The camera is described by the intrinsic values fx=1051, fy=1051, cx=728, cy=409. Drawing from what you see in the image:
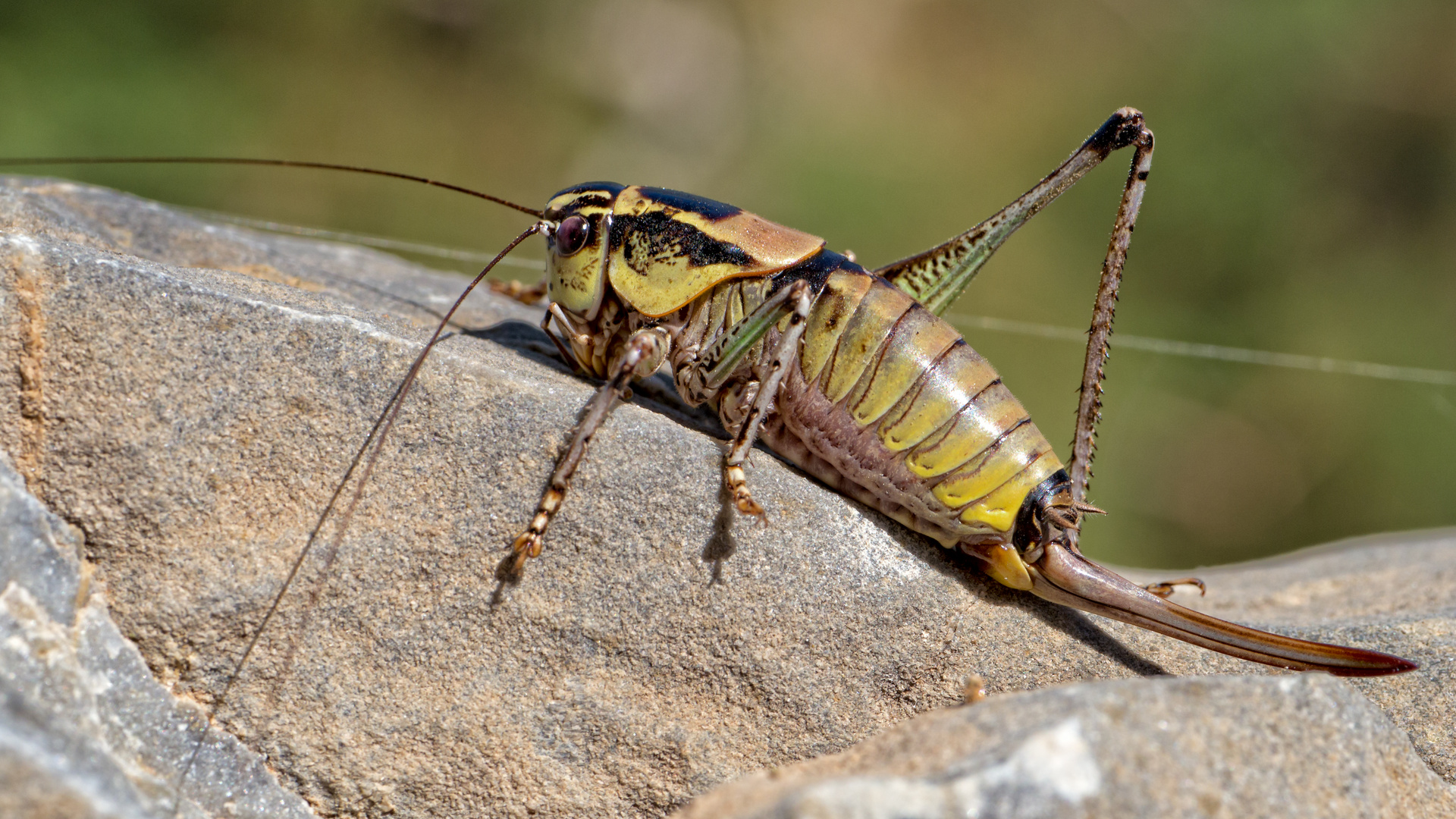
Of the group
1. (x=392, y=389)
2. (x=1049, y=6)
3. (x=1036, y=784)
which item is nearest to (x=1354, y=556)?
(x=1036, y=784)

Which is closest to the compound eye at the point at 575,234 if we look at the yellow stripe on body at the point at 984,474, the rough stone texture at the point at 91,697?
the yellow stripe on body at the point at 984,474

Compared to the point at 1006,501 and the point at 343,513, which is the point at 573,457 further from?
the point at 1006,501

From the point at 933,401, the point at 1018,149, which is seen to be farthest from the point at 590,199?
the point at 1018,149

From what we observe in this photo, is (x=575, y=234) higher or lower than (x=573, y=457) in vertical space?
higher

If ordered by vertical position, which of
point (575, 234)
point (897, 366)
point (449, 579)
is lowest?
point (449, 579)

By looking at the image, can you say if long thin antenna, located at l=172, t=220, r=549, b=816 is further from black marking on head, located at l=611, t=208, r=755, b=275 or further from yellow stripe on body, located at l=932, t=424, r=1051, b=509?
yellow stripe on body, located at l=932, t=424, r=1051, b=509

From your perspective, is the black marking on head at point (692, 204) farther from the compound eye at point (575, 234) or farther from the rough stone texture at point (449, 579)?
the rough stone texture at point (449, 579)

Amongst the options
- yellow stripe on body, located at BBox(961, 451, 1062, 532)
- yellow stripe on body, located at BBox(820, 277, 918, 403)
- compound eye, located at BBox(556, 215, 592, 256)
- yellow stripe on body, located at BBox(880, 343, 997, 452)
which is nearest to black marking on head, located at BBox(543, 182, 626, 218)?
compound eye, located at BBox(556, 215, 592, 256)
